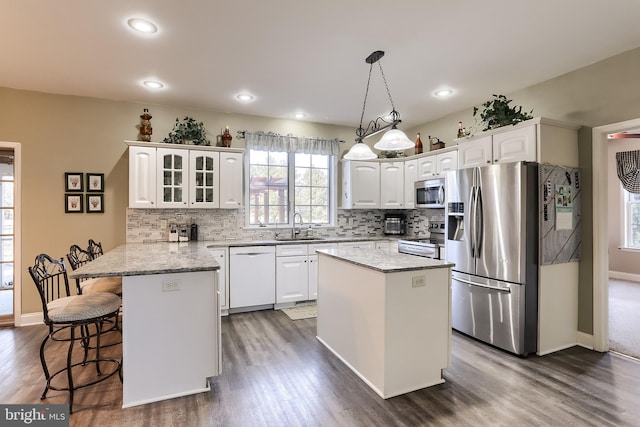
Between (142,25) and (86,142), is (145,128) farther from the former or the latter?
(142,25)

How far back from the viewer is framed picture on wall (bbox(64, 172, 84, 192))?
409 centimetres

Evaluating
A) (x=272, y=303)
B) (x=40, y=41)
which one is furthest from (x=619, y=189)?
(x=40, y=41)

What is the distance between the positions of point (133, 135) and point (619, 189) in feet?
28.4

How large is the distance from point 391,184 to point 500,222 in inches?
91.9

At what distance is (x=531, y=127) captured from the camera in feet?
10.3

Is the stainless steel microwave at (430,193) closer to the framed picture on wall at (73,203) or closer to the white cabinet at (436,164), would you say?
the white cabinet at (436,164)

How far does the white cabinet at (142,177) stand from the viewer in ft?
13.4

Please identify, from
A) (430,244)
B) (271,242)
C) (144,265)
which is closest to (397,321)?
(144,265)

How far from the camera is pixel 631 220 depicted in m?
6.51

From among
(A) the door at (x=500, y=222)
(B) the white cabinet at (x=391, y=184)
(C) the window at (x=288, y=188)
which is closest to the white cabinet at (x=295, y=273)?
(C) the window at (x=288, y=188)

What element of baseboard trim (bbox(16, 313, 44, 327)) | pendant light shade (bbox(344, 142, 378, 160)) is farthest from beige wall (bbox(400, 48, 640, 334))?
baseboard trim (bbox(16, 313, 44, 327))

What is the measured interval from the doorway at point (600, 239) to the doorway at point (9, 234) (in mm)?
6150

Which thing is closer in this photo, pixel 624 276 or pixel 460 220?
pixel 460 220

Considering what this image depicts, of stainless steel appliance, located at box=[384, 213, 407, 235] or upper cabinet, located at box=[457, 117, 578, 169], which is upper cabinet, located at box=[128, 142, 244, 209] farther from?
upper cabinet, located at box=[457, 117, 578, 169]
